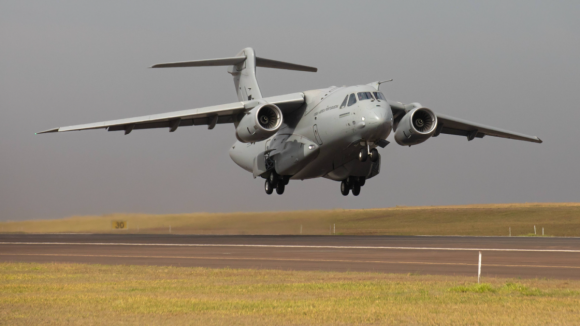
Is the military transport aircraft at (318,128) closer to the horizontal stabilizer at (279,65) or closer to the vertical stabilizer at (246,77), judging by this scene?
the vertical stabilizer at (246,77)

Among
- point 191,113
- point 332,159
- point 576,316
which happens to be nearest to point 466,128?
point 332,159

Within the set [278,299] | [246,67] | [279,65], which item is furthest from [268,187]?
[278,299]

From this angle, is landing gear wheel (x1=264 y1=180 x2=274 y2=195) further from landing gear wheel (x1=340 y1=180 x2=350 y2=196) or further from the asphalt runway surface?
the asphalt runway surface

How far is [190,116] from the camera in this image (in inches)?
1232

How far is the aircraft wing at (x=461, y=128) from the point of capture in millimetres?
32344

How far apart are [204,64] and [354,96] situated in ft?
39.3

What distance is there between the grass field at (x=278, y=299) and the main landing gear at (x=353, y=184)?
20.9 metres

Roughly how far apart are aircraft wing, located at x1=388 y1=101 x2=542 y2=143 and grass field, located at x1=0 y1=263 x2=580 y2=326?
20343mm

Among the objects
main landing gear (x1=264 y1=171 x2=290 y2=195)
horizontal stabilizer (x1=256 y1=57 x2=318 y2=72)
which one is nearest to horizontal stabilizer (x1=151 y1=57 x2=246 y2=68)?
horizontal stabilizer (x1=256 y1=57 x2=318 y2=72)

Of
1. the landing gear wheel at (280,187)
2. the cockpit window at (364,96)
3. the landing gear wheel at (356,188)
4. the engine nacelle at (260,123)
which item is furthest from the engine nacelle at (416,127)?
the landing gear wheel at (280,187)

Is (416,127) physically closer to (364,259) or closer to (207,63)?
(207,63)

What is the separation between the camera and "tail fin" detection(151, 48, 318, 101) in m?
37.5

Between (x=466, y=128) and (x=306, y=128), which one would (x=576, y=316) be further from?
(x=466, y=128)

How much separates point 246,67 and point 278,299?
29.9 m
